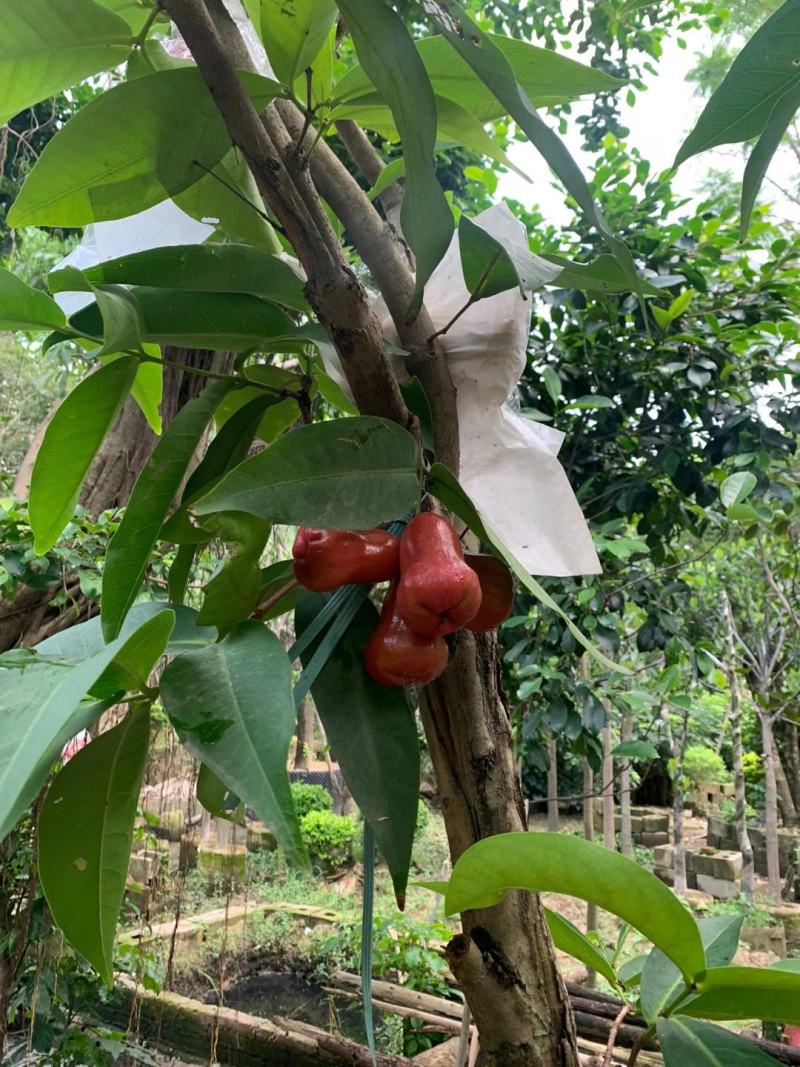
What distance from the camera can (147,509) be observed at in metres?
0.33

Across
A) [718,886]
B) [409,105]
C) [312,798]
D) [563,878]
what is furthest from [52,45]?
[718,886]

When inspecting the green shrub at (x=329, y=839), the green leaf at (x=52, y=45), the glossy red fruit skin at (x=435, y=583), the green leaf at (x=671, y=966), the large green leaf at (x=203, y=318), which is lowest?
the green shrub at (x=329, y=839)

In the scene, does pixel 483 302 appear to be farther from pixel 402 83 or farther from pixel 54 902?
pixel 54 902

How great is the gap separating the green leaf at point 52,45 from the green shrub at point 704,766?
17.4 feet

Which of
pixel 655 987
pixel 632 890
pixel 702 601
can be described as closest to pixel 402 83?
pixel 632 890

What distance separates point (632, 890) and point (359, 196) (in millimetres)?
328

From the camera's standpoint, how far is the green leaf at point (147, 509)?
1.00 ft

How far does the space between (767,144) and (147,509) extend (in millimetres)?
275

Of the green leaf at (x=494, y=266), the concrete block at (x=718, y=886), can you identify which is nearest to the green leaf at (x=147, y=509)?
the green leaf at (x=494, y=266)

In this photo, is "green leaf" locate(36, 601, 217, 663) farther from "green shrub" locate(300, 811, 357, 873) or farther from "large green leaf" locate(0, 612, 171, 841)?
"green shrub" locate(300, 811, 357, 873)

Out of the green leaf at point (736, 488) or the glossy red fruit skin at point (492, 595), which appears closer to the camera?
the glossy red fruit skin at point (492, 595)

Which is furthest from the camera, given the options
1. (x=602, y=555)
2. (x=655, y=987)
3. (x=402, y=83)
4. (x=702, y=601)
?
(x=702, y=601)

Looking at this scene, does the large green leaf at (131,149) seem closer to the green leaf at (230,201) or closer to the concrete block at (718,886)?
the green leaf at (230,201)

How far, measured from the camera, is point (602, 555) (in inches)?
62.9
